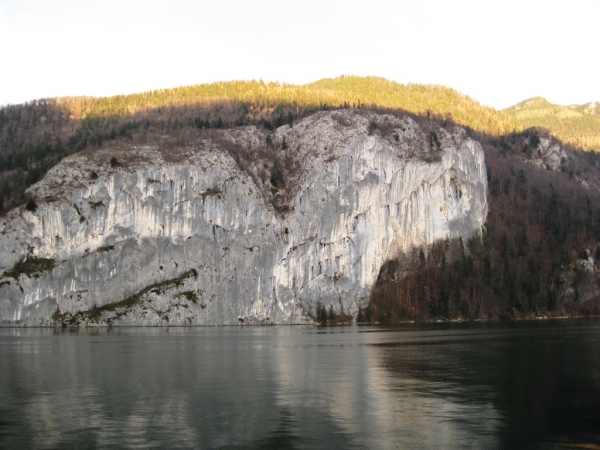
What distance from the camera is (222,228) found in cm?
11894

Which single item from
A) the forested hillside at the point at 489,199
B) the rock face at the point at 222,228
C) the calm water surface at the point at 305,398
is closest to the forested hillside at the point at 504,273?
the forested hillside at the point at 489,199

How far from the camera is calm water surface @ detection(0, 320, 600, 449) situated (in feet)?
79.8

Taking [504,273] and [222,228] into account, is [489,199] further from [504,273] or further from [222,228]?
[222,228]

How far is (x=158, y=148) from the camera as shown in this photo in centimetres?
12738

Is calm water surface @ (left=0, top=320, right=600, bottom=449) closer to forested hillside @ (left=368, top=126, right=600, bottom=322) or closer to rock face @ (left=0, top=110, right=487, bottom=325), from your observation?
rock face @ (left=0, top=110, right=487, bottom=325)

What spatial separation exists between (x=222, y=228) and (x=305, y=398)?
8756 centimetres

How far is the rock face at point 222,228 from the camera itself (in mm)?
110875

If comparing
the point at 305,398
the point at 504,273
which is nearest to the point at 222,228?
the point at 504,273

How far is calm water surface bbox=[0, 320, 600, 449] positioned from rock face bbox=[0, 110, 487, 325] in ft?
177

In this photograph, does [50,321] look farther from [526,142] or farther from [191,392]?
[526,142]

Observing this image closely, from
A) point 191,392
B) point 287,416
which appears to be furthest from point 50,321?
point 287,416

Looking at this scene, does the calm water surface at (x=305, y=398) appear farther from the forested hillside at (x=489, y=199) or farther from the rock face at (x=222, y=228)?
the forested hillside at (x=489, y=199)

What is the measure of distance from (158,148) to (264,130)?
30662 mm

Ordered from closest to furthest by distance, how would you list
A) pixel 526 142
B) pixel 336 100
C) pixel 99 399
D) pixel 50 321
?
pixel 99 399 < pixel 50 321 < pixel 336 100 < pixel 526 142
